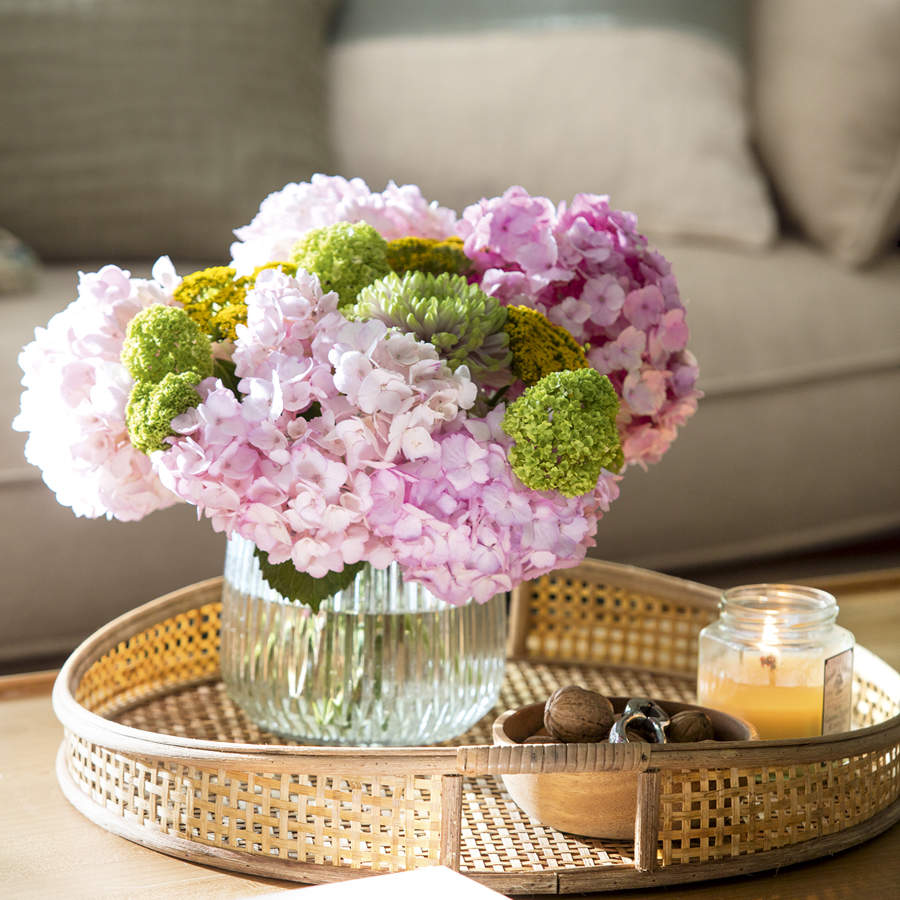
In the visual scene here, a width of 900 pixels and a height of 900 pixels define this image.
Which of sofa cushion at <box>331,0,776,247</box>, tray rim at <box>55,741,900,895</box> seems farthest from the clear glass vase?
sofa cushion at <box>331,0,776,247</box>

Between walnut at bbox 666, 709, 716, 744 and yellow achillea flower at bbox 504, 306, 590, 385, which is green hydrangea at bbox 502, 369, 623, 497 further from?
walnut at bbox 666, 709, 716, 744

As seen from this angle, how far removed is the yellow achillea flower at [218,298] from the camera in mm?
765

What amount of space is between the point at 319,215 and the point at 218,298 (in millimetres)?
105

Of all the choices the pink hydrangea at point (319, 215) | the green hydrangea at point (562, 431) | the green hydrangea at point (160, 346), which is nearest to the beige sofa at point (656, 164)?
the pink hydrangea at point (319, 215)

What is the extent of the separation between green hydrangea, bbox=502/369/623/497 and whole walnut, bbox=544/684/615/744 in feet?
0.42

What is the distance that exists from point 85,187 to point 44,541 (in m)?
0.60

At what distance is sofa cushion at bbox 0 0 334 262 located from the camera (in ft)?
5.84

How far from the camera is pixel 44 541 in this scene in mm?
1424

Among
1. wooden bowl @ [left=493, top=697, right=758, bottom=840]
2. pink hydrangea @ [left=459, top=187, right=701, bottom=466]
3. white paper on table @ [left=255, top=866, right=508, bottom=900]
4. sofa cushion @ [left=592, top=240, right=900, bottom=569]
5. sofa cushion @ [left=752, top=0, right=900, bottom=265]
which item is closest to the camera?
white paper on table @ [left=255, top=866, right=508, bottom=900]

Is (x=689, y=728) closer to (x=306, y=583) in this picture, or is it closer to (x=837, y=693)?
(x=837, y=693)

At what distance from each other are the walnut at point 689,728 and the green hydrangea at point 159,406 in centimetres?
33

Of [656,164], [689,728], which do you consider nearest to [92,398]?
[689,728]

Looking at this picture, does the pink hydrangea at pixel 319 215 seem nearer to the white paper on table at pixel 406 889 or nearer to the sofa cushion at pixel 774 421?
the white paper on table at pixel 406 889

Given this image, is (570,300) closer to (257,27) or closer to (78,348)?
(78,348)
